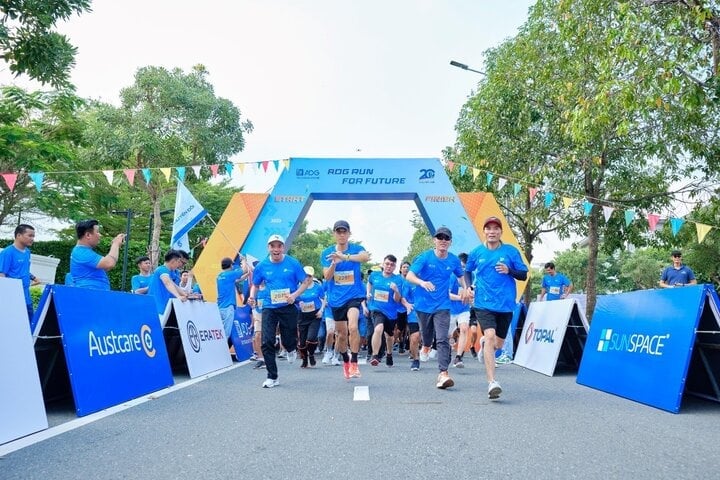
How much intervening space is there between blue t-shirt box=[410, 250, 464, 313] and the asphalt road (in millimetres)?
1465

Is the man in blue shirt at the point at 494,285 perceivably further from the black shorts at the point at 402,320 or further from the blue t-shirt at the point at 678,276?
the blue t-shirt at the point at 678,276

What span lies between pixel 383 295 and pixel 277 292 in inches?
131

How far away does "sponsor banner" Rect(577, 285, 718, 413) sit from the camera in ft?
20.6

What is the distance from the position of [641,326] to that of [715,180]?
11.0 metres

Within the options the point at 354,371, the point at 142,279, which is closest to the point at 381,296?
the point at 354,371

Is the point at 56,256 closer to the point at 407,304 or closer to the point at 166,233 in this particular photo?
the point at 166,233

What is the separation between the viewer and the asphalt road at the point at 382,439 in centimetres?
395

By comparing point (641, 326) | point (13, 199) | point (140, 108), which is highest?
point (140, 108)

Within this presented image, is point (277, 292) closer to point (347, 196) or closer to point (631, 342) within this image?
point (631, 342)

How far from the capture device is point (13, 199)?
89.5 feet

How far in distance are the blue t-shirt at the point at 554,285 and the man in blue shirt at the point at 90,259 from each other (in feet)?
32.9

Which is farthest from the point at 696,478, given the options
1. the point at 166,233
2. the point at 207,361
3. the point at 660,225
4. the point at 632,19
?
the point at 166,233

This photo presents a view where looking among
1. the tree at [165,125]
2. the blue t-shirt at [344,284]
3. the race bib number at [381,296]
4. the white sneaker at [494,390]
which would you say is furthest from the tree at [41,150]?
the white sneaker at [494,390]

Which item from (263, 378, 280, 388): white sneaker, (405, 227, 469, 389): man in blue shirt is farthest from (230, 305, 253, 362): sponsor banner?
(405, 227, 469, 389): man in blue shirt
